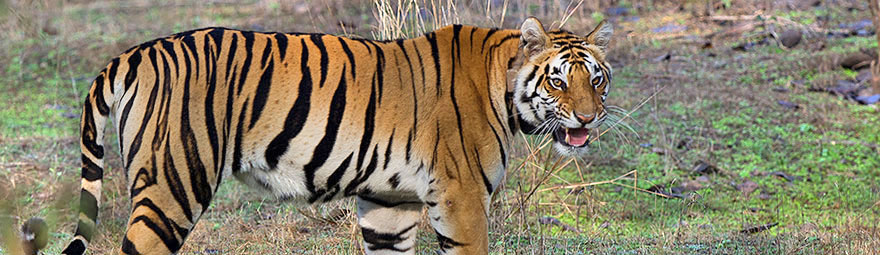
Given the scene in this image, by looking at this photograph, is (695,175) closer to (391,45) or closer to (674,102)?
(674,102)

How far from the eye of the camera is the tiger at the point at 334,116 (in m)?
3.02

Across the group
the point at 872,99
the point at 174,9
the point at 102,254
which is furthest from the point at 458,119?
the point at 174,9

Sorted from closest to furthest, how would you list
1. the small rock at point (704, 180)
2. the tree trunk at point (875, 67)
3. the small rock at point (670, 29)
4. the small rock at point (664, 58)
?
the small rock at point (704, 180), the tree trunk at point (875, 67), the small rock at point (664, 58), the small rock at point (670, 29)

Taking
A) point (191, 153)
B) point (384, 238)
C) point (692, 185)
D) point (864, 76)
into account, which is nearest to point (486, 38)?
point (384, 238)

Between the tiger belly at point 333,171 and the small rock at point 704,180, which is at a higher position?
the tiger belly at point 333,171

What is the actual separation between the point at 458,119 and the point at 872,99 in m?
5.64

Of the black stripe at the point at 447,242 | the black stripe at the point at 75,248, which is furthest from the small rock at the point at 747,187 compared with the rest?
the black stripe at the point at 75,248

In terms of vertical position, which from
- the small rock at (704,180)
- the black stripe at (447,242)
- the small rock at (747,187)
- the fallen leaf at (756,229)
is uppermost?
the black stripe at (447,242)

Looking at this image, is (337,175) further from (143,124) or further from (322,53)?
(143,124)

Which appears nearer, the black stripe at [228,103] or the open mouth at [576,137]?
the black stripe at [228,103]

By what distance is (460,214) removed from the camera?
3.44 metres

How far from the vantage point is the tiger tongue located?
11.5 feet

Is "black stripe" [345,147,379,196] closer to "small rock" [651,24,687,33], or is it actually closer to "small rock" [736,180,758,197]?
"small rock" [736,180,758,197]

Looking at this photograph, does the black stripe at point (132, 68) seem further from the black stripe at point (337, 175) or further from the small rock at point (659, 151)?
the small rock at point (659, 151)
